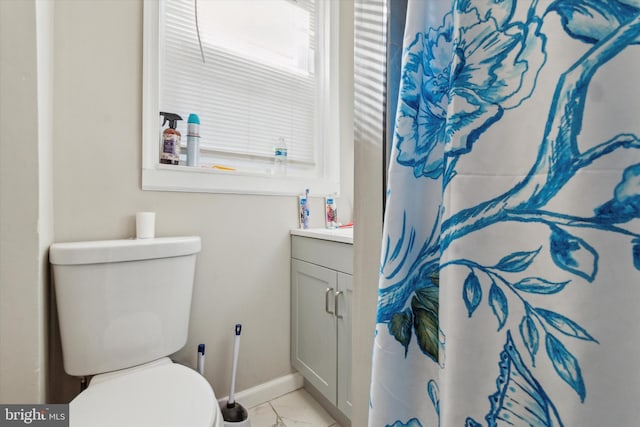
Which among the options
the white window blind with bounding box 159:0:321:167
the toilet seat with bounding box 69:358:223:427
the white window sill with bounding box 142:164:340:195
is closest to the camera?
the toilet seat with bounding box 69:358:223:427

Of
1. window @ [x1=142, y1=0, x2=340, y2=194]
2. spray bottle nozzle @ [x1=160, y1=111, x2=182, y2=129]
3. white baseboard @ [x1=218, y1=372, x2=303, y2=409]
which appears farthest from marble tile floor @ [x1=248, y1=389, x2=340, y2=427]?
spray bottle nozzle @ [x1=160, y1=111, x2=182, y2=129]

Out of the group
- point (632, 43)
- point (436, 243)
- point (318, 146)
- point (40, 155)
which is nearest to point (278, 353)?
point (318, 146)

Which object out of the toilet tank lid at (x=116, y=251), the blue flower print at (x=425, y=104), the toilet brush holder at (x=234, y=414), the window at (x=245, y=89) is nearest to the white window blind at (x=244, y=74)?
the window at (x=245, y=89)

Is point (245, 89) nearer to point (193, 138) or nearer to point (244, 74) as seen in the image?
point (244, 74)

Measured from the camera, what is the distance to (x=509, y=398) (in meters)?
0.31

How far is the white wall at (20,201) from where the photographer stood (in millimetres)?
788

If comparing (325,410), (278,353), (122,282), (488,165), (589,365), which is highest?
(488,165)

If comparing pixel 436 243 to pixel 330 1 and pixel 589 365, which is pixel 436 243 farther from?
pixel 330 1

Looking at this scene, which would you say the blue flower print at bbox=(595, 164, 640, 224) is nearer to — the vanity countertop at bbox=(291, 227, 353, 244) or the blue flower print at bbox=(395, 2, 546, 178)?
the blue flower print at bbox=(395, 2, 546, 178)

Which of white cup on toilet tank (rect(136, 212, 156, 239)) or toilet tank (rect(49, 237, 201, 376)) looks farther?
white cup on toilet tank (rect(136, 212, 156, 239))

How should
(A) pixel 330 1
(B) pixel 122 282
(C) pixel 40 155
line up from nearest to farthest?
(C) pixel 40 155 → (B) pixel 122 282 → (A) pixel 330 1

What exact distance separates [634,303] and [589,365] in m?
0.07

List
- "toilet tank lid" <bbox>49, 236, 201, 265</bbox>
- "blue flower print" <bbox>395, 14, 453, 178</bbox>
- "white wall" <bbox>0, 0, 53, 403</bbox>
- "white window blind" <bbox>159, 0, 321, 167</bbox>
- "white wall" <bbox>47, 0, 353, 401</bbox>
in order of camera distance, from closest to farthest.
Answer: "blue flower print" <bbox>395, 14, 453, 178</bbox>, "white wall" <bbox>0, 0, 53, 403</bbox>, "toilet tank lid" <bbox>49, 236, 201, 265</bbox>, "white wall" <bbox>47, 0, 353, 401</bbox>, "white window blind" <bbox>159, 0, 321, 167</bbox>

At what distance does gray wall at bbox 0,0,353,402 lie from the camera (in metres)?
0.81
